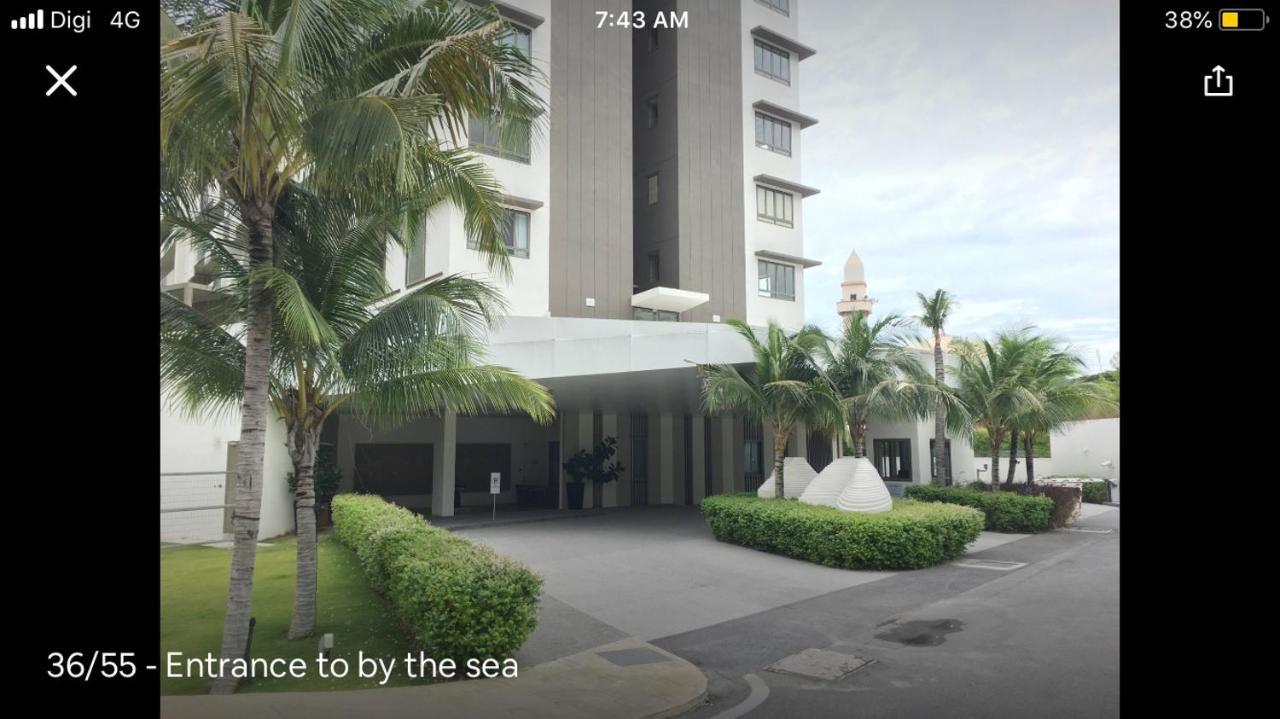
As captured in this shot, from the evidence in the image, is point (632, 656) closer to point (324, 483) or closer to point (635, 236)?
point (324, 483)

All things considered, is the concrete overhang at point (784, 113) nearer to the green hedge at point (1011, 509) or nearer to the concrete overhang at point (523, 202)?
the concrete overhang at point (523, 202)

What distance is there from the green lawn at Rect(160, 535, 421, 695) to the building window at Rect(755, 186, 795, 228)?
18.2m

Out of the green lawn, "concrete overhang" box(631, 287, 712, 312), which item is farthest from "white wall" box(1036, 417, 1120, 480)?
the green lawn

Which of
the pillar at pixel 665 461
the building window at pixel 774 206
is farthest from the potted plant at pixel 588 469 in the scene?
the building window at pixel 774 206

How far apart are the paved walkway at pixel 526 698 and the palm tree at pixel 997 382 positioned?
13.3 meters

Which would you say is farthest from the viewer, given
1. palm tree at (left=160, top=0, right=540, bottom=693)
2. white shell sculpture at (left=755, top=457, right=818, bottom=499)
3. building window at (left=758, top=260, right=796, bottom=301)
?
building window at (left=758, top=260, right=796, bottom=301)

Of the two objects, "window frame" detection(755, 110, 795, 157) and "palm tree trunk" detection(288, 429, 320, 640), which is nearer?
"palm tree trunk" detection(288, 429, 320, 640)

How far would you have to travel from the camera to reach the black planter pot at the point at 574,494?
2312cm

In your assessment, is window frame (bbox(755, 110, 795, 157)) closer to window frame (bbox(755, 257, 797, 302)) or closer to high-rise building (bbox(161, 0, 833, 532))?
high-rise building (bbox(161, 0, 833, 532))
